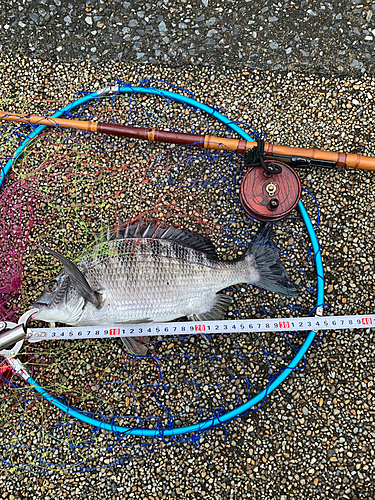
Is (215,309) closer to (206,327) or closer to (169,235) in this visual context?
(206,327)

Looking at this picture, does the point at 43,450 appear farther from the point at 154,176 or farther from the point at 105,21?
the point at 105,21

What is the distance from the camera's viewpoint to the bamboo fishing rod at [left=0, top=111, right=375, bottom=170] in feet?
9.65

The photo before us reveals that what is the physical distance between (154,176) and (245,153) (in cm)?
84

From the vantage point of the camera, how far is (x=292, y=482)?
2.87 metres

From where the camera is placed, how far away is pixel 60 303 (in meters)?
2.61

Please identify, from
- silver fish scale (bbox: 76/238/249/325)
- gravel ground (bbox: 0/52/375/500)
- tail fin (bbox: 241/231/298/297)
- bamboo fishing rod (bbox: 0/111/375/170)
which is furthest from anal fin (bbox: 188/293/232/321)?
bamboo fishing rod (bbox: 0/111/375/170)

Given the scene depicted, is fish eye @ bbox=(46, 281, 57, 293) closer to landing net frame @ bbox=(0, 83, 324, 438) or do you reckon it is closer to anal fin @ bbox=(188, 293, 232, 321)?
landing net frame @ bbox=(0, 83, 324, 438)

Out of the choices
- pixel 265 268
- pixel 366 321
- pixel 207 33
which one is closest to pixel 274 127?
pixel 207 33

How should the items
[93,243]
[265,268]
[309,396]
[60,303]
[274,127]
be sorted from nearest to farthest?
[60,303]
[265,268]
[309,396]
[93,243]
[274,127]

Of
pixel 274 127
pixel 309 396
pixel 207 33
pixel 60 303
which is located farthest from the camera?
pixel 207 33

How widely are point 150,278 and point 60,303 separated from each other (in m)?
0.71

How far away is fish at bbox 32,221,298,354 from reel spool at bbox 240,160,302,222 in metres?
0.32

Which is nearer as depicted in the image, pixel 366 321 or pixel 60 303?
pixel 60 303

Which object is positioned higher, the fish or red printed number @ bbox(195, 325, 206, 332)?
the fish
